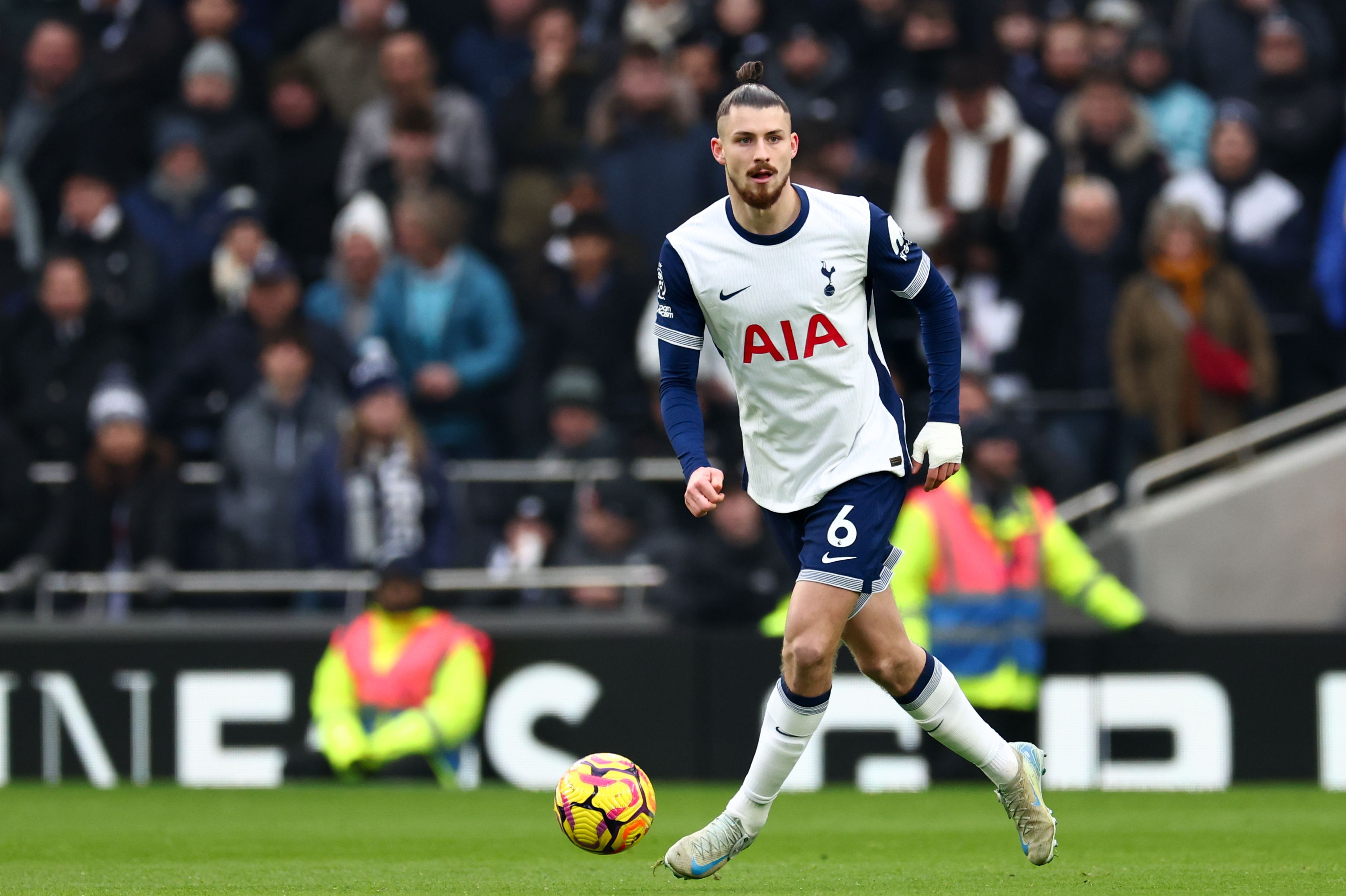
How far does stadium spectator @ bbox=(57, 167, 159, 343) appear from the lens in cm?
1282

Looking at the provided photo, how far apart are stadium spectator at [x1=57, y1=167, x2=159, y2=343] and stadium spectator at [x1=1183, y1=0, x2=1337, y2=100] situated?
6920 mm

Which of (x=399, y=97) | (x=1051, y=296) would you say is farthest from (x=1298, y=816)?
(x=399, y=97)

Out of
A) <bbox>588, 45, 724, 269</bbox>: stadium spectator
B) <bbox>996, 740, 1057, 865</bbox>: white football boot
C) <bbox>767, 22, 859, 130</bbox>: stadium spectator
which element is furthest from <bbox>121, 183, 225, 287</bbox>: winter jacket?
<bbox>996, 740, 1057, 865</bbox>: white football boot

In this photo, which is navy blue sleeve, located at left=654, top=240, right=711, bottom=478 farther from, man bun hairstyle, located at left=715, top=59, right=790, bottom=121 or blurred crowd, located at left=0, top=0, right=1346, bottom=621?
blurred crowd, located at left=0, top=0, right=1346, bottom=621

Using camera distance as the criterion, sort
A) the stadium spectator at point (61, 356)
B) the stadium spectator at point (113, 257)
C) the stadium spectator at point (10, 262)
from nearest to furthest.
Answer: the stadium spectator at point (61, 356), the stadium spectator at point (113, 257), the stadium spectator at point (10, 262)

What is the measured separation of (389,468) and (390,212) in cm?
231

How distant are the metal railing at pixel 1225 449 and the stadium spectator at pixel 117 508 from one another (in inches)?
218

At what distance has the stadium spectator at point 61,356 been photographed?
1248 centimetres

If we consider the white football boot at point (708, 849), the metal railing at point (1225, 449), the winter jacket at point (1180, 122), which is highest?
the winter jacket at point (1180, 122)

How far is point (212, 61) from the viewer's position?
1377 cm

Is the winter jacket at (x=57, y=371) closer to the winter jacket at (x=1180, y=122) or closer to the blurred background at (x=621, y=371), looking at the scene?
the blurred background at (x=621, y=371)

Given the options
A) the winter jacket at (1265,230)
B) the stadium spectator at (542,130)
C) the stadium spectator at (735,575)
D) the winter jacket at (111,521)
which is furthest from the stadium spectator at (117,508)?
the winter jacket at (1265,230)

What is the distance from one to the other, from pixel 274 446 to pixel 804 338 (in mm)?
6331

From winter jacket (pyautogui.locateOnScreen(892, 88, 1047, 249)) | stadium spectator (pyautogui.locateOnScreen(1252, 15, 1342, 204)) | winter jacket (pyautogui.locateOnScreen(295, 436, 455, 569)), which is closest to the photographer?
winter jacket (pyautogui.locateOnScreen(295, 436, 455, 569))
